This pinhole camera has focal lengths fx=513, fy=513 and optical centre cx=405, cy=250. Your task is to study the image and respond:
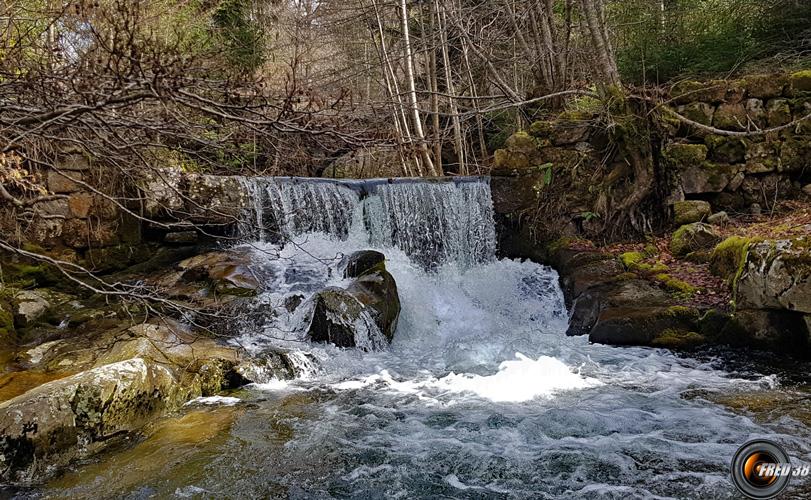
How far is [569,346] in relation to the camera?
6988 millimetres

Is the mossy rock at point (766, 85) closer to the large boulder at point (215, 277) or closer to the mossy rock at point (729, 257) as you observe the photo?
the mossy rock at point (729, 257)

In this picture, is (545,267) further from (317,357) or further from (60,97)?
(60,97)

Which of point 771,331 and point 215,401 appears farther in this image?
point 771,331

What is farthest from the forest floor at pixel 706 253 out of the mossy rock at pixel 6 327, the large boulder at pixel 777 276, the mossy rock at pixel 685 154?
the mossy rock at pixel 6 327

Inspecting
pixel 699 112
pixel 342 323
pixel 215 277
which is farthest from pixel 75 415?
pixel 699 112

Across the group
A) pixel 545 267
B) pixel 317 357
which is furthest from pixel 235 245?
pixel 545 267

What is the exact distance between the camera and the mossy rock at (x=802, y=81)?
8516 mm

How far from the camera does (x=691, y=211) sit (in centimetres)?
871

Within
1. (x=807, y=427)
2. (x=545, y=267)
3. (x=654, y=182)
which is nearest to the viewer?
(x=807, y=427)

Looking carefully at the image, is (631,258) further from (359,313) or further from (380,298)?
(359,313)

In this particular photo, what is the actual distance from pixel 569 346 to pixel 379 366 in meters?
2.61

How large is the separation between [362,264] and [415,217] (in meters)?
2.18

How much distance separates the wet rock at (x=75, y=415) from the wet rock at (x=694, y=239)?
753cm

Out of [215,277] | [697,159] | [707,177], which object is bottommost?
[215,277]
